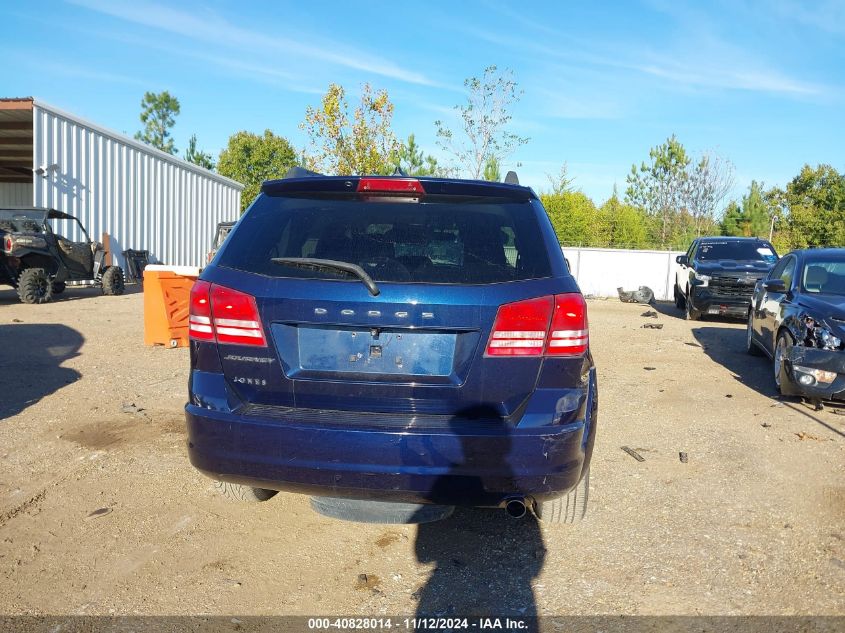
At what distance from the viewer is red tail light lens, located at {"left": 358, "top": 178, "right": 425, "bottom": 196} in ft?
10.1

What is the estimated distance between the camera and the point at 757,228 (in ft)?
123

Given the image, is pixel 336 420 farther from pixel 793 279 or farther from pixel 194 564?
pixel 793 279

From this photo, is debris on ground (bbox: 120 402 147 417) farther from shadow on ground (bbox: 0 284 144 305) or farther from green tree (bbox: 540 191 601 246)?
green tree (bbox: 540 191 601 246)

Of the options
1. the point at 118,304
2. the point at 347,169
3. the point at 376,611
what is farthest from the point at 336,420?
the point at 347,169

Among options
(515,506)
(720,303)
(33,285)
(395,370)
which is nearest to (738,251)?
(720,303)

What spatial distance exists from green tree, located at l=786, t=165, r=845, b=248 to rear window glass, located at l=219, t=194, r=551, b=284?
96.0ft

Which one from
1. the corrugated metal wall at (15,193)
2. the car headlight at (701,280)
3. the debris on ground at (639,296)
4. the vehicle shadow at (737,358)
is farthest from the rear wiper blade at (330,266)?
the corrugated metal wall at (15,193)

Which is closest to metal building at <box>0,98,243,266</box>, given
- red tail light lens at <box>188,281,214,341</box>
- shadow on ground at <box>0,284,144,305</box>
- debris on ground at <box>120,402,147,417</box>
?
shadow on ground at <box>0,284,144,305</box>

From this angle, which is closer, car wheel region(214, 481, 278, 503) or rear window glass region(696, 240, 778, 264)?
car wheel region(214, 481, 278, 503)

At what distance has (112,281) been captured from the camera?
1758 cm

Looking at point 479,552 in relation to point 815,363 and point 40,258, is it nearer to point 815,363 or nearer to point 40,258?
point 815,363

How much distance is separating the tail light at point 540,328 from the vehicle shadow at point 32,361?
473cm

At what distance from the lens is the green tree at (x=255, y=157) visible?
48.8m

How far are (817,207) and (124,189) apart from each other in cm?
3018
